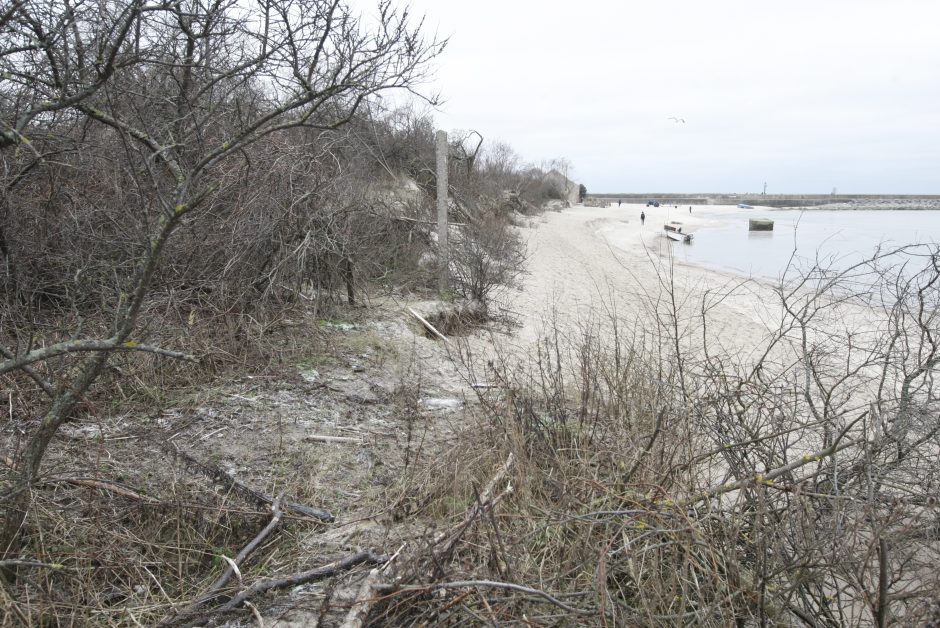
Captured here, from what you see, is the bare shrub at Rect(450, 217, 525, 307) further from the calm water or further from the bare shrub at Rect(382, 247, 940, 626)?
the calm water

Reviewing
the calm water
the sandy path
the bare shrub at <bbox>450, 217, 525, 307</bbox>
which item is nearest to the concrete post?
the bare shrub at <bbox>450, 217, 525, 307</bbox>

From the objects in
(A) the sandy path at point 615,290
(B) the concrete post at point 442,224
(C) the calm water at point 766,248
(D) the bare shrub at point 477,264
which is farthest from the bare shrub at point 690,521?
(C) the calm water at point 766,248

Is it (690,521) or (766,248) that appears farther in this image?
(766,248)

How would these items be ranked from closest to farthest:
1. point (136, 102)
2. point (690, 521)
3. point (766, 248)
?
point (690, 521) → point (136, 102) → point (766, 248)

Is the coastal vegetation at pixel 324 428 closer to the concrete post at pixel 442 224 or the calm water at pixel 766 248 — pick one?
the concrete post at pixel 442 224

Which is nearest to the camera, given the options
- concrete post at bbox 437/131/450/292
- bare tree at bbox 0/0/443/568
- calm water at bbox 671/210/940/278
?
bare tree at bbox 0/0/443/568

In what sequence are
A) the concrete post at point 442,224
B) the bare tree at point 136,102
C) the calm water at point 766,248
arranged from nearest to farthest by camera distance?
the bare tree at point 136,102 → the concrete post at point 442,224 → the calm water at point 766,248

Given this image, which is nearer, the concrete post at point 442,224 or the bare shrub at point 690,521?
the bare shrub at point 690,521

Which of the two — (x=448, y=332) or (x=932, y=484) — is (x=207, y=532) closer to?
(x=932, y=484)

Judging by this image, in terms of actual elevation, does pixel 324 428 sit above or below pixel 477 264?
below

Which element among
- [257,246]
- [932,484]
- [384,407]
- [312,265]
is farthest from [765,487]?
[312,265]

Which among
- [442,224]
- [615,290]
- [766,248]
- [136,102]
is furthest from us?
[766,248]

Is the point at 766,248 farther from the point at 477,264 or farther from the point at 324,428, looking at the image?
the point at 324,428

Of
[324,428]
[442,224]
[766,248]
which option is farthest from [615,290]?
[766,248]
